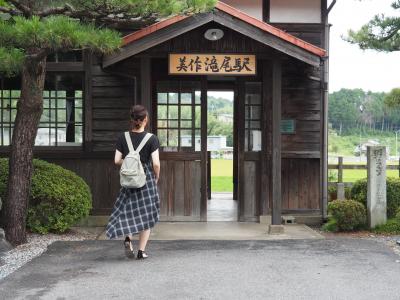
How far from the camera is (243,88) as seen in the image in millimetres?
9820

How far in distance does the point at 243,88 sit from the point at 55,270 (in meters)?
5.03

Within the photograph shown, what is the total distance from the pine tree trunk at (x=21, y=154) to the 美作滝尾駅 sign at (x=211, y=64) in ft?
6.72

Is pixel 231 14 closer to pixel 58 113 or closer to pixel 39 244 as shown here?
pixel 58 113

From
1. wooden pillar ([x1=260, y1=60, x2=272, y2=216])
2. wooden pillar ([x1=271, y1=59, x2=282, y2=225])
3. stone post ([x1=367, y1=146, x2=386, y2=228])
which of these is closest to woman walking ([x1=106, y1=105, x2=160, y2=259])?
wooden pillar ([x1=271, y1=59, x2=282, y2=225])

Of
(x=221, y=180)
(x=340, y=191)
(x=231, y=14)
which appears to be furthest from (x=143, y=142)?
(x=221, y=180)

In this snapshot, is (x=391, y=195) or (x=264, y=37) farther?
(x=391, y=195)

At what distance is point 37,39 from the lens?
6113mm

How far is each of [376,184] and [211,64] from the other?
341 cm

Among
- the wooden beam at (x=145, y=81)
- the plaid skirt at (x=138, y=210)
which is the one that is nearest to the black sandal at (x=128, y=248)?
the plaid skirt at (x=138, y=210)

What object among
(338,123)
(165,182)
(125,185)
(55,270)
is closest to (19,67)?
(125,185)

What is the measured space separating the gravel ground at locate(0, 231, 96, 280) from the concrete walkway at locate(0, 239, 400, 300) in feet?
0.54

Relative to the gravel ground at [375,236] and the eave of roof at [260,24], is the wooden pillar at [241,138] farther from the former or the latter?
the eave of roof at [260,24]

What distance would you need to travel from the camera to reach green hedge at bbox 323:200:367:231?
30.0 feet

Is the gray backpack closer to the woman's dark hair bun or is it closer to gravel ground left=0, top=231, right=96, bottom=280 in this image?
the woman's dark hair bun
